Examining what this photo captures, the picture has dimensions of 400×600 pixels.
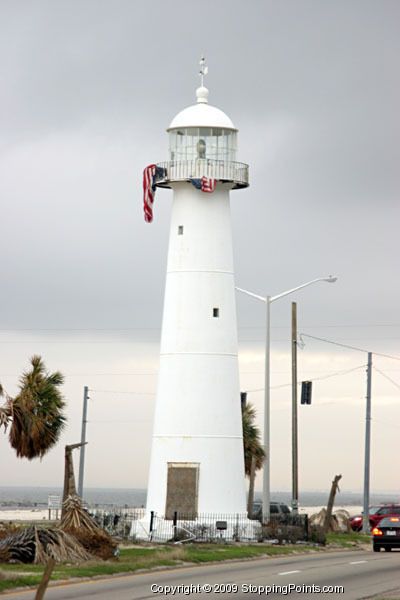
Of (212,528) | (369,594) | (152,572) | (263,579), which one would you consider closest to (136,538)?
(212,528)

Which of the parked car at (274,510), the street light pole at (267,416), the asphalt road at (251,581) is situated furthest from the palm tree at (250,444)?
the asphalt road at (251,581)

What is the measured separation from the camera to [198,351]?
4816 cm

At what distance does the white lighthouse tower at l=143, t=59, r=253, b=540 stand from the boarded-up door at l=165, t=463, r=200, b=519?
Result: 34mm

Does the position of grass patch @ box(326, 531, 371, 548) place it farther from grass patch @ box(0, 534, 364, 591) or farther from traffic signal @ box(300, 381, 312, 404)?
traffic signal @ box(300, 381, 312, 404)

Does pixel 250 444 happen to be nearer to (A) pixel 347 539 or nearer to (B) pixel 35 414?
(A) pixel 347 539

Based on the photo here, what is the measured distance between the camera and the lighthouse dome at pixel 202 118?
4872 cm

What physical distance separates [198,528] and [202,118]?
47.0ft

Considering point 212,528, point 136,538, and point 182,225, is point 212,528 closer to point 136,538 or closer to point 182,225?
point 136,538

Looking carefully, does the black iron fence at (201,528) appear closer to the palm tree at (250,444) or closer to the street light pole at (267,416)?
the street light pole at (267,416)

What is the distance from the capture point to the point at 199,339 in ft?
158

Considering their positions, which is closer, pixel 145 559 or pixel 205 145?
pixel 145 559

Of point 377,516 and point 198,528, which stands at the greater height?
point 377,516

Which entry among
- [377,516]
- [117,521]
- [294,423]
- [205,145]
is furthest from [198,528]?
[377,516]

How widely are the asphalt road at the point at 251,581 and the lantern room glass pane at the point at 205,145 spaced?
55.1 ft
